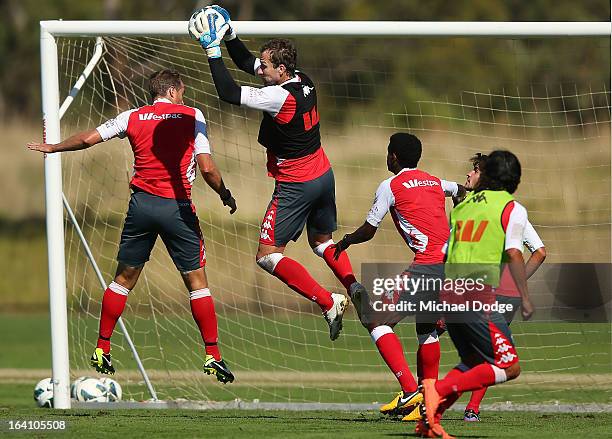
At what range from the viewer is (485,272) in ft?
26.1

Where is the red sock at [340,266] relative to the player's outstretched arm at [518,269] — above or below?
above

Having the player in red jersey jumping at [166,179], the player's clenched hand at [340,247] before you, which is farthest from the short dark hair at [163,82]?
the player's clenched hand at [340,247]

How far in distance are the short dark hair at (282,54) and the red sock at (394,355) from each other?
213 cm

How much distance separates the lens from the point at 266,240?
33.3 ft

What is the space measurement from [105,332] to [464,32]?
394 centimetres

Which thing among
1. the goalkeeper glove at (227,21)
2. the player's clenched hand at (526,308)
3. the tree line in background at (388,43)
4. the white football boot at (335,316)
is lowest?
the player's clenched hand at (526,308)

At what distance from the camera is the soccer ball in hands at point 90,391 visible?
38.2 ft

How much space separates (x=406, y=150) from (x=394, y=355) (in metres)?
1.56

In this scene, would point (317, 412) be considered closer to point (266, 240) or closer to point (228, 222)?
point (266, 240)

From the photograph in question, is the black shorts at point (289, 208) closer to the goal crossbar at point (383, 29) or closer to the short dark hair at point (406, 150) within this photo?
the short dark hair at point (406, 150)

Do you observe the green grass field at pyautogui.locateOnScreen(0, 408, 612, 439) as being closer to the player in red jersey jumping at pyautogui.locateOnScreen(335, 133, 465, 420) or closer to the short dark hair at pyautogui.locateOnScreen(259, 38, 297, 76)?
the player in red jersey jumping at pyautogui.locateOnScreen(335, 133, 465, 420)

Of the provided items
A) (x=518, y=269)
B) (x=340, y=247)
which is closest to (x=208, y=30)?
(x=340, y=247)

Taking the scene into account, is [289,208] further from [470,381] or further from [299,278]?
[470,381]

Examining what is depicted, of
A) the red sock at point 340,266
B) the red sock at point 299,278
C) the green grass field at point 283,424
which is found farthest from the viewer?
the red sock at point 340,266
